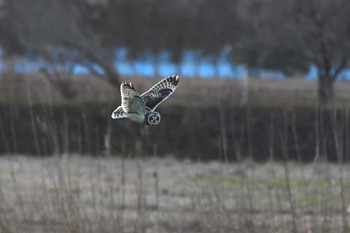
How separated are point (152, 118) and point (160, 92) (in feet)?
0.51

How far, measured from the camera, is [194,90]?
1630 centimetres

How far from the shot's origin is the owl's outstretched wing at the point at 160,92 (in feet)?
7.04

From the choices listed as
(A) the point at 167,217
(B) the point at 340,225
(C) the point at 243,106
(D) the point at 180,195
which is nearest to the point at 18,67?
(C) the point at 243,106

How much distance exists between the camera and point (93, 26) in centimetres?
3706

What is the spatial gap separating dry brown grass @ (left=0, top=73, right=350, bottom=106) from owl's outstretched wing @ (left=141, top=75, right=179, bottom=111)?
1103 centimetres

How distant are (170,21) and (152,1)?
62.3 inches

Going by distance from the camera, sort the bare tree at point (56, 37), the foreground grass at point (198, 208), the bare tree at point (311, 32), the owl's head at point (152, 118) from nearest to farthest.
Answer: the owl's head at point (152, 118) < the foreground grass at point (198, 208) < the bare tree at point (311, 32) < the bare tree at point (56, 37)

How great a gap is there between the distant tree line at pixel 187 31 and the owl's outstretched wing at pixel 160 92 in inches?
182

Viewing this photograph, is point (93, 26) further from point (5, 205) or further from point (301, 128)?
point (5, 205)

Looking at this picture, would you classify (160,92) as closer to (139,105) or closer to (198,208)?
(139,105)

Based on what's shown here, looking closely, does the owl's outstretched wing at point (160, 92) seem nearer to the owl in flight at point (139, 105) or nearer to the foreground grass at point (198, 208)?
the owl in flight at point (139, 105)

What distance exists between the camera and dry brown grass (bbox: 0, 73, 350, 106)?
14.4 metres

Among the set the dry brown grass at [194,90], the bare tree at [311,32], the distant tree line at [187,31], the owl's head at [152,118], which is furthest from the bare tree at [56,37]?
the owl's head at [152,118]

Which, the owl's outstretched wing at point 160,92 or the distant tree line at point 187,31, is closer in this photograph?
the owl's outstretched wing at point 160,92
